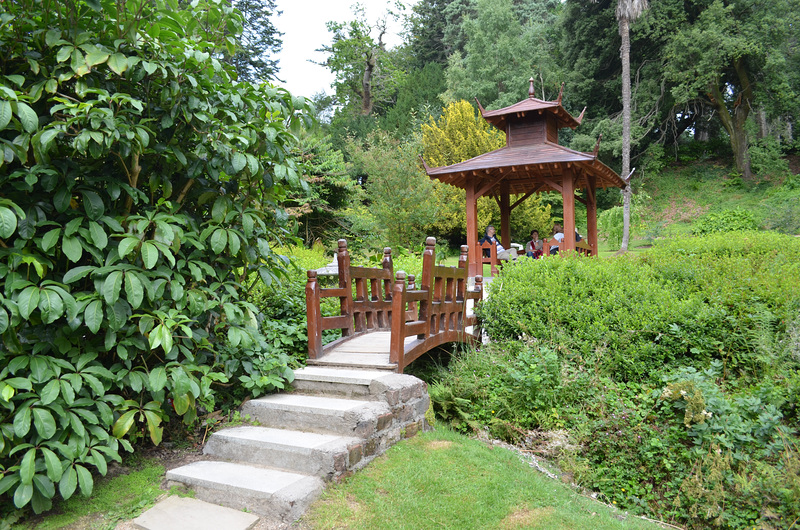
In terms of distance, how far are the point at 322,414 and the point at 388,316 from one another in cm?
268

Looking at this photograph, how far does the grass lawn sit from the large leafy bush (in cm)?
118

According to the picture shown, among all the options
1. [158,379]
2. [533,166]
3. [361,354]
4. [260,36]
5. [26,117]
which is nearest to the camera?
[26,117]

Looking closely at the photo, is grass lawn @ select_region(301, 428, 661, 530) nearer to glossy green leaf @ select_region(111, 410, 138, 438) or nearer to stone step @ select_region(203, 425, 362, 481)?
stone step @ select_region(203, 425, 362, 481)

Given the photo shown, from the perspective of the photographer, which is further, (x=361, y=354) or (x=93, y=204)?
(x=361, y=354)

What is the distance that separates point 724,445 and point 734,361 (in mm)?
1504

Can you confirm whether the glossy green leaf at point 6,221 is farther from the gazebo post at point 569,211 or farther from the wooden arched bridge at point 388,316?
the gazebo post at point 569,211

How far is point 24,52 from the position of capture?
2.86 meters

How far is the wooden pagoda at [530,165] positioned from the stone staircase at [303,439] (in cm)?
671

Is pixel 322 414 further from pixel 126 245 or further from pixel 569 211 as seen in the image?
pixel 569 211

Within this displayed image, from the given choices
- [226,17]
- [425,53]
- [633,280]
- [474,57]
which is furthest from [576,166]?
[425,53]

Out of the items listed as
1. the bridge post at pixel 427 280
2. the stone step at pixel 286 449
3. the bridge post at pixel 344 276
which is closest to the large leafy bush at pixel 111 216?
the stone step at pixel 286 449

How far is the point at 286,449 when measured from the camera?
3.33 meters

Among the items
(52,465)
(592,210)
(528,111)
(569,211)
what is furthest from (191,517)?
(592,210)

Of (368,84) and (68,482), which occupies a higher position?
(368,84)
